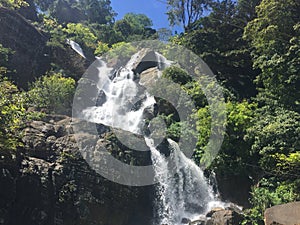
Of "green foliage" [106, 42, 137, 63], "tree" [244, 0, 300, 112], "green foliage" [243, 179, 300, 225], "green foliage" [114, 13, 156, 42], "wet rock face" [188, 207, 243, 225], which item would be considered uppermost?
"green foliage" [114, 13, 156, 42]

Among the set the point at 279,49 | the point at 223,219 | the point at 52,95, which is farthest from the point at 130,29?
the point at 223,219

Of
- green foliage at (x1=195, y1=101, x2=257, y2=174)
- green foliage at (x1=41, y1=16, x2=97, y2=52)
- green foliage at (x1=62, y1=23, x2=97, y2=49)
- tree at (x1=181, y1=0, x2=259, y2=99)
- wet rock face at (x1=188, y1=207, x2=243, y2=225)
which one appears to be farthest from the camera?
green foliage at (x1=62, y1=23, x2=97, y2=49)

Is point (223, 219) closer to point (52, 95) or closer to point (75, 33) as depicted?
point (52, 95)

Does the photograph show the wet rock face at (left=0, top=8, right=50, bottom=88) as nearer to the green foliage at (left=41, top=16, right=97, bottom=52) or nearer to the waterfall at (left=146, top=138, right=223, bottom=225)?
the green foliage at (left=41, top=16, right=97, bottom=52)

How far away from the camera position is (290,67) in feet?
45.2

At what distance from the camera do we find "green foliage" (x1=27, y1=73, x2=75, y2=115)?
1550 cm

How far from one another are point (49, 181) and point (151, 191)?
152 inches

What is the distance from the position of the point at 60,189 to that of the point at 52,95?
687 centimetres

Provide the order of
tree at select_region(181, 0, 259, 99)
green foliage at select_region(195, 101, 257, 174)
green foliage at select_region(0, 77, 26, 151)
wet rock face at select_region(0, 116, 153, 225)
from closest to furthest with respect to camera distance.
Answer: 1. green foliage at select_region(0, 77, 26, 151)
2. wet rock face at select_region(0, 116, 153, 225)
3. green foliage at select_region(195, 101, 257, 174)
4. tree at select_region(181, 0, 259, 99)

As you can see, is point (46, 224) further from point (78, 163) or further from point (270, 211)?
point (270, 211)

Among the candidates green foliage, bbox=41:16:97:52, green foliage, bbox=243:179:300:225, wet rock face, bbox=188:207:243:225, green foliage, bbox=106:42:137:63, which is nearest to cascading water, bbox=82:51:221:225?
wet rock face, bbox=188:207:243:225

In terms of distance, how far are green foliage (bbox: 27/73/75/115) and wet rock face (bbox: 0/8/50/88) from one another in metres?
3.16

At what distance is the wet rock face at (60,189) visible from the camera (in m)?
9.29

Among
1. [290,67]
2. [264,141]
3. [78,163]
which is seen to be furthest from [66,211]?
[290,67]
